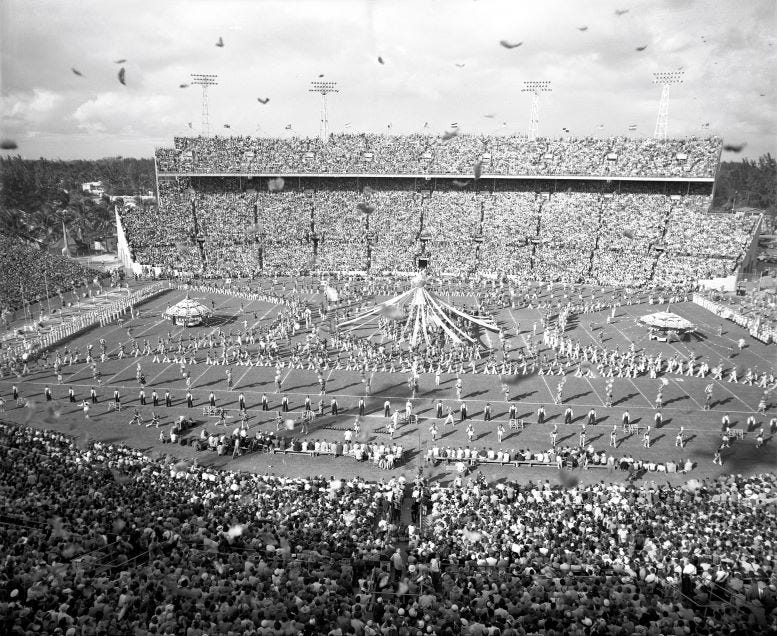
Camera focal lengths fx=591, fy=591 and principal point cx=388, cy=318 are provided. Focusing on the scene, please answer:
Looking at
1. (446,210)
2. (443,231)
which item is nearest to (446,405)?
(443,231)

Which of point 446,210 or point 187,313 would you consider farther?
point 446,210

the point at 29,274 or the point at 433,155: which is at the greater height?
the point at 433,155

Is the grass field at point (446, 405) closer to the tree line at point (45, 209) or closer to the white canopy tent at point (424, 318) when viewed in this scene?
the white canopy tent at point (424, 318)

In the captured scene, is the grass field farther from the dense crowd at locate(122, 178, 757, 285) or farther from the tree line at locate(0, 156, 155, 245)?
the tree line at locate(0, 156, 155, 245)

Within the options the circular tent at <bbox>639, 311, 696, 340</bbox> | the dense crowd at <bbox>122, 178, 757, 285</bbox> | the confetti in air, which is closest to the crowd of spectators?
the dense crowd at <bbox>122, 178, 757, 285</bbox>

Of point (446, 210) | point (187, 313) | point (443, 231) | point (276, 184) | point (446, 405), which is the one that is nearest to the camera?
point (446, 405)

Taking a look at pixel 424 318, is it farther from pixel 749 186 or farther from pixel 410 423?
pixel 749 186

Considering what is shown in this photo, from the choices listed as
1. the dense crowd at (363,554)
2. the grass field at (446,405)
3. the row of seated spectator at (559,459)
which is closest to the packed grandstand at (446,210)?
the grass field at (446,405)

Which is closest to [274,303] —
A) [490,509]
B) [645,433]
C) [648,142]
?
[645,433]
